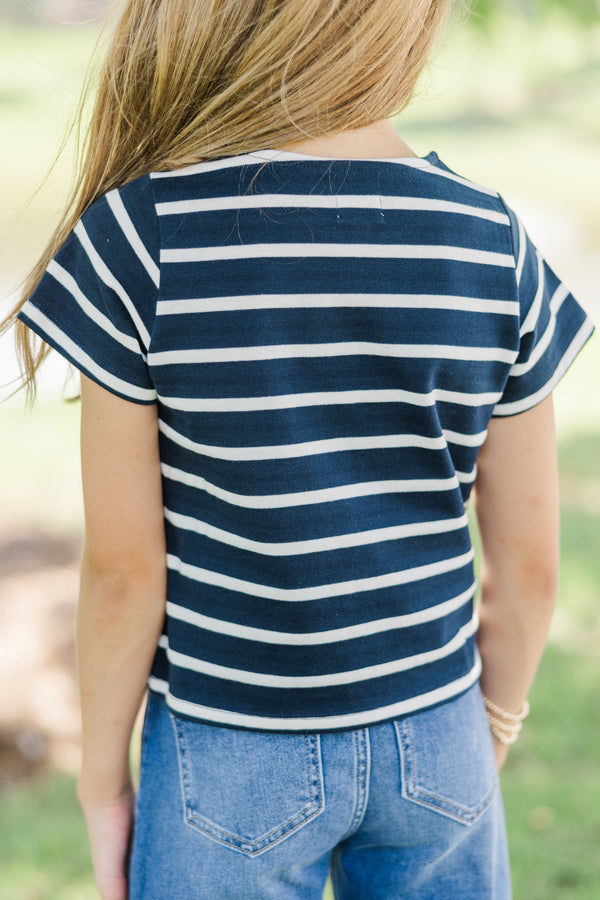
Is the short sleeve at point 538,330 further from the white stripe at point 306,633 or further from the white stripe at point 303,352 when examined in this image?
the white stripe at point 306,633

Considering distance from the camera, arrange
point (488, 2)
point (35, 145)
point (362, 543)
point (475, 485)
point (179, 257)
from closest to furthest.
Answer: point (179, 257)
point (362, 543)
point (475, 485)
point (488, 2)
point (35, 145)

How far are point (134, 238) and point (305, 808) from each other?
70cm

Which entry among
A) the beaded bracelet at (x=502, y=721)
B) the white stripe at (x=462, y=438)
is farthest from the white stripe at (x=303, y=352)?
the beaded bracelet at (x=502, y=721)

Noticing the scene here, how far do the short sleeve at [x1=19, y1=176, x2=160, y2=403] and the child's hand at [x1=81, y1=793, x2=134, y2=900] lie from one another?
0.63m

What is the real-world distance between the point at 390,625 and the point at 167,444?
14.2 inches

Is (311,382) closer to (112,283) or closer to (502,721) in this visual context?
(112,283)

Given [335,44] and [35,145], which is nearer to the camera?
[335,44]

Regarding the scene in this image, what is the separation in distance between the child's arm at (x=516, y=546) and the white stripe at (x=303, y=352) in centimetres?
21

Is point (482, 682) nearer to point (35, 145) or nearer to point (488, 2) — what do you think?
point (488, 2)

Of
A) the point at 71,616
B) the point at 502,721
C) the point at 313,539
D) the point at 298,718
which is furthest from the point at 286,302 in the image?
the point at 71,616

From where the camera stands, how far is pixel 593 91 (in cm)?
1927

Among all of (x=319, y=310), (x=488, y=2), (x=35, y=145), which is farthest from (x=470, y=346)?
(x=35, y=145)

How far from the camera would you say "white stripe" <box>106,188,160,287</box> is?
1.03m

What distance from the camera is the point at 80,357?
1.08m
